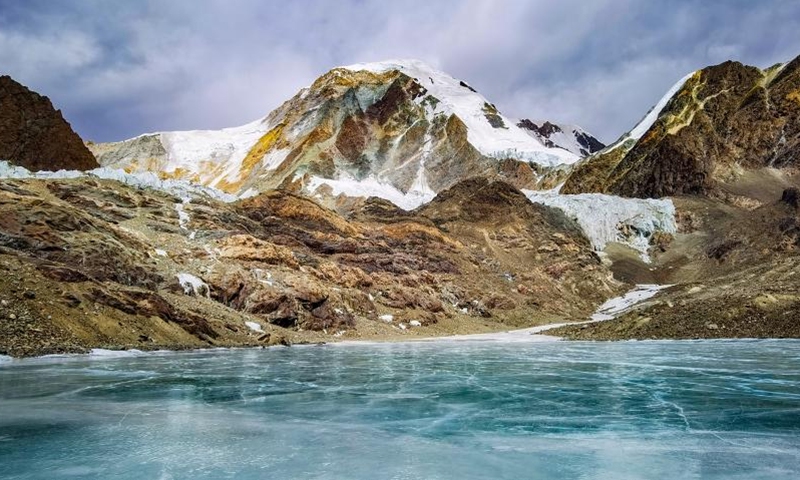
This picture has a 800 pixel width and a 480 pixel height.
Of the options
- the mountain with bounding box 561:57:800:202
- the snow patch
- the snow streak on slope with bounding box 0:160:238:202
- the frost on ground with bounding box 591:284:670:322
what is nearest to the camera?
the snow streak on slope with bounding box 0:160:238:202

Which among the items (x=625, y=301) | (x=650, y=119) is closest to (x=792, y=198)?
(x=625, y=301)

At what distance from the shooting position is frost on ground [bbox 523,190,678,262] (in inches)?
4722

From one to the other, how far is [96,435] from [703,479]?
10534 mm

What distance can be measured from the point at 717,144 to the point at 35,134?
14448cm

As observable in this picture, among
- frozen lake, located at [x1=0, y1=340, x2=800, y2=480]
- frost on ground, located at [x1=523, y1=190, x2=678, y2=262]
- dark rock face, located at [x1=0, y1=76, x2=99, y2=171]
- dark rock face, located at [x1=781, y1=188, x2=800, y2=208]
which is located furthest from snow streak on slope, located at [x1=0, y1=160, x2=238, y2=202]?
dark rock face, located at [x1=781, y1=188, x2=800, y2=208]

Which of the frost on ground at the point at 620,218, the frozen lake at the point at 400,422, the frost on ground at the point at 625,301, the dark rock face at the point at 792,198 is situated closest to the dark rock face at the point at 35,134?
the frozen lake at the point at 400,422

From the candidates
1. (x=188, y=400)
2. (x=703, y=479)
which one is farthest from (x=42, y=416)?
(x=703, y=479)

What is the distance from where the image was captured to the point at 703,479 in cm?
808

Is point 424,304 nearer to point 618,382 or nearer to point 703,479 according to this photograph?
point 618,382

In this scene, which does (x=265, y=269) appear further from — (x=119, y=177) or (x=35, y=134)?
(x=35, y=134)

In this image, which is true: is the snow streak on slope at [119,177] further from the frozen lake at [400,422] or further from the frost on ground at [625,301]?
the frost on ground at [625,301]

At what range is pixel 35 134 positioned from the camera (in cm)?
9256

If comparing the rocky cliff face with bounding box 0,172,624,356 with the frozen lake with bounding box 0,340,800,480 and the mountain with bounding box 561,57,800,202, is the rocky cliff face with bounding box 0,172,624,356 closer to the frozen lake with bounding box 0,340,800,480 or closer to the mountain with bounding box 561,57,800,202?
the frozen lake with bounding box 0,340,800,480

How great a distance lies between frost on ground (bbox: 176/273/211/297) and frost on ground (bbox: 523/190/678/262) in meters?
92.7
